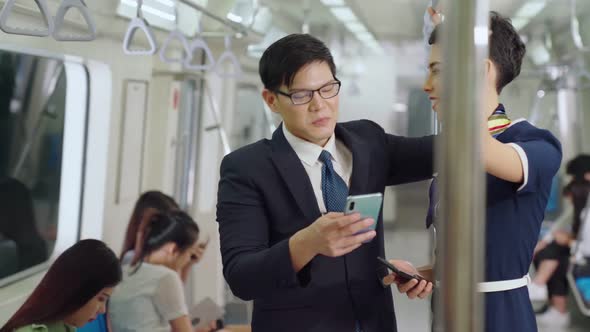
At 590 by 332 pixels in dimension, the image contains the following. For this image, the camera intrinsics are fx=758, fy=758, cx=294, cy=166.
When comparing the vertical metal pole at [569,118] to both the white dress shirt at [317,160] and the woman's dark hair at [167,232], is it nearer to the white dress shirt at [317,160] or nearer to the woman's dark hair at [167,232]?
the woman's dark hair at [167,232]

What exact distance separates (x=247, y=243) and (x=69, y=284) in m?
1.50

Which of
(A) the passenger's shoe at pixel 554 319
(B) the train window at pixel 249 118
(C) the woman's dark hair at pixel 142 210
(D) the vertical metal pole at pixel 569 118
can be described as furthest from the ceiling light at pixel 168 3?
(A) the passenger's shoe at pixel 554 319

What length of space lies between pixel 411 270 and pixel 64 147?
2.11m

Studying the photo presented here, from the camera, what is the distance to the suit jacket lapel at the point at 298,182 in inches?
65.4

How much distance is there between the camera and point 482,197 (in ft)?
2.69

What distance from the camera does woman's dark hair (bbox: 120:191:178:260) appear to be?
150 inches

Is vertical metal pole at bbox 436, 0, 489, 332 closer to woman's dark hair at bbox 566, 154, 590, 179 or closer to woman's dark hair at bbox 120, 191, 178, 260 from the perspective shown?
woman's dark hair at bbox 120, 191, 178, 260

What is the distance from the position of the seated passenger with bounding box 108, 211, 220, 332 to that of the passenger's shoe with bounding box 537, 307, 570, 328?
3.01m

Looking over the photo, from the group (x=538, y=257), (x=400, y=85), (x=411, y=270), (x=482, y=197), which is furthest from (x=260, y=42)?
(x=482, y=197)

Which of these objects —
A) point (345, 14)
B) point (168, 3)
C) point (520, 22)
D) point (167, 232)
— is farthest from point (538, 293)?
point (168, 3)

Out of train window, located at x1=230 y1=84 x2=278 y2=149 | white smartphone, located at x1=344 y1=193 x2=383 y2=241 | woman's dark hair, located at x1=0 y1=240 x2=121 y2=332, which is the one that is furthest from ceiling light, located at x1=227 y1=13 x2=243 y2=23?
white smartphone, located at x1=344 y1=193 x2=383 y2=241

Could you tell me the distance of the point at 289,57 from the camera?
5.57 feet

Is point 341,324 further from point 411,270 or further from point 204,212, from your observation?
point 204,212

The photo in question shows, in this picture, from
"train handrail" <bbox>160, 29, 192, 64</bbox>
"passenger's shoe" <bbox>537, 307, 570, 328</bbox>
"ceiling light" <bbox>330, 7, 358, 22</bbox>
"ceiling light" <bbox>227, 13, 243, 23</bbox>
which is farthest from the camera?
"passenger's shoe" <bbox>537, 307, 570, 328</bbox>
